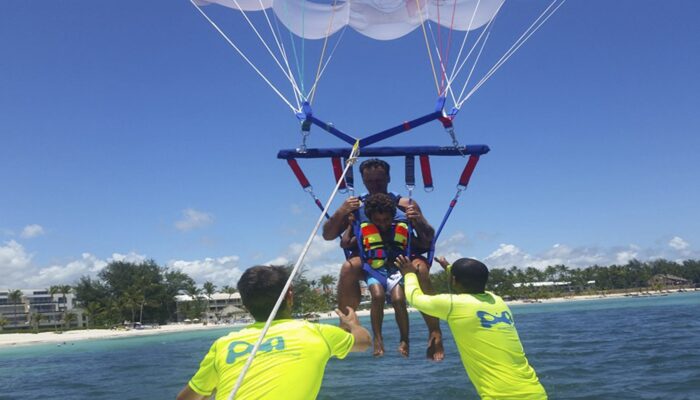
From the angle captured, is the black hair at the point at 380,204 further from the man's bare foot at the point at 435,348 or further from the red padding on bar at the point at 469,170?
the man's bare foot at the point at 435,348

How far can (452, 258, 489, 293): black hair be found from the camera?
411 cm

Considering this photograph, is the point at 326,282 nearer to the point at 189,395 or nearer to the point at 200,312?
the point at 200,312

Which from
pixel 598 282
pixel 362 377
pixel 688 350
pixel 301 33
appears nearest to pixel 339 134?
pixel 301 33

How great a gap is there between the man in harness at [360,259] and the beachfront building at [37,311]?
9498 cm

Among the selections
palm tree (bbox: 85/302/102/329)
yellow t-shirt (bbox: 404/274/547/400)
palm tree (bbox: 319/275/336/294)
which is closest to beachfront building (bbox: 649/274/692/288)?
palm tree (bbox: 319/275/336/294)

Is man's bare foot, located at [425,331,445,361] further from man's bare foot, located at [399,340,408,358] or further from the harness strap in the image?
the harness strap

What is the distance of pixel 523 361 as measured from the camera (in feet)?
13.0

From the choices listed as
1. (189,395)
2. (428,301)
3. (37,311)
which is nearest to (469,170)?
(428,301)

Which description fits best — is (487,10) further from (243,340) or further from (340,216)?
(243,340)

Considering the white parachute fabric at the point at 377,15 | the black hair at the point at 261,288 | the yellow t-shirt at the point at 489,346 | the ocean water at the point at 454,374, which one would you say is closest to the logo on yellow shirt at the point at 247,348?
the black hair at the point at 261,288

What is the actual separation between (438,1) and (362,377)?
54.0 feet

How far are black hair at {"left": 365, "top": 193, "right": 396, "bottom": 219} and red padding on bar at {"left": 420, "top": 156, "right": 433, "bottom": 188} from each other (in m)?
0.56

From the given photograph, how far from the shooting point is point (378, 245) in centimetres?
593

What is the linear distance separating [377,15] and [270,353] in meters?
6.71
